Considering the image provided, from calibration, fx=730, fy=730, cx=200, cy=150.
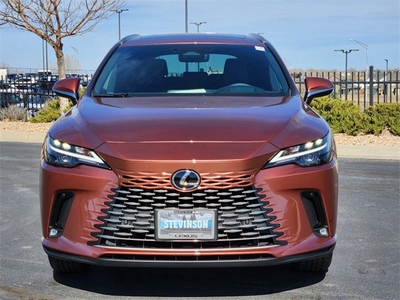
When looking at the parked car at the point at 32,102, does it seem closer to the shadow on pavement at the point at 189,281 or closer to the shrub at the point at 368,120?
the shrub at the point at 368,120

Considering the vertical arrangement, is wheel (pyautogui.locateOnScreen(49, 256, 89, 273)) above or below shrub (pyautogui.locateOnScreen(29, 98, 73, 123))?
above

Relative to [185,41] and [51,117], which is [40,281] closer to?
[185,41]

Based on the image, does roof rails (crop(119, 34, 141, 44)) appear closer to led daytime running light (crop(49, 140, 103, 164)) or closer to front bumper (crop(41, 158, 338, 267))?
led daytime running light (crop(49, 140, 103, 164))

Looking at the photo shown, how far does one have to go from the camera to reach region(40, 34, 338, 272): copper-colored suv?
4105 mm

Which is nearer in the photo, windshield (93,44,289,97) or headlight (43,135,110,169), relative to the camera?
headlight (43,135,110,169)

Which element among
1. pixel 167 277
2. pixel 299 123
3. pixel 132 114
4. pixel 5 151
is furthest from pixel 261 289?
pixel 5 151

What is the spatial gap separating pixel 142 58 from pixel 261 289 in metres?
2.27

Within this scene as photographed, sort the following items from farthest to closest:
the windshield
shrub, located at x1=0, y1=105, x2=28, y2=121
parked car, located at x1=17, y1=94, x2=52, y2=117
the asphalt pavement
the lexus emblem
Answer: parked car, located at x1=17, y1=94, x2=52, y2=117
shrub, located at x1=0, y1=105, x2=28, y2=121
the asphalt pavement
the windshield
the lexus emblem

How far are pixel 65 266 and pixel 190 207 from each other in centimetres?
127

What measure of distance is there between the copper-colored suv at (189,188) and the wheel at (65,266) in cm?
30

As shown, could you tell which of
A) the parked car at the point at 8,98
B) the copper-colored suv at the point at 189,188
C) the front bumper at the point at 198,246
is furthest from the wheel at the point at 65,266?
the parked car at the point at 8,98

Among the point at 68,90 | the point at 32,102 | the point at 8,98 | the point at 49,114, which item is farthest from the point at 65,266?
the point at 8,98

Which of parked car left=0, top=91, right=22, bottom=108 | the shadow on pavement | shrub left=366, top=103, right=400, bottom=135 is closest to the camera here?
the shadow on pavement

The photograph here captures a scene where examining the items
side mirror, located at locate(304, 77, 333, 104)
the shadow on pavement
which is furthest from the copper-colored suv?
side mirror, located at locate(304, 77, 333, 104)
